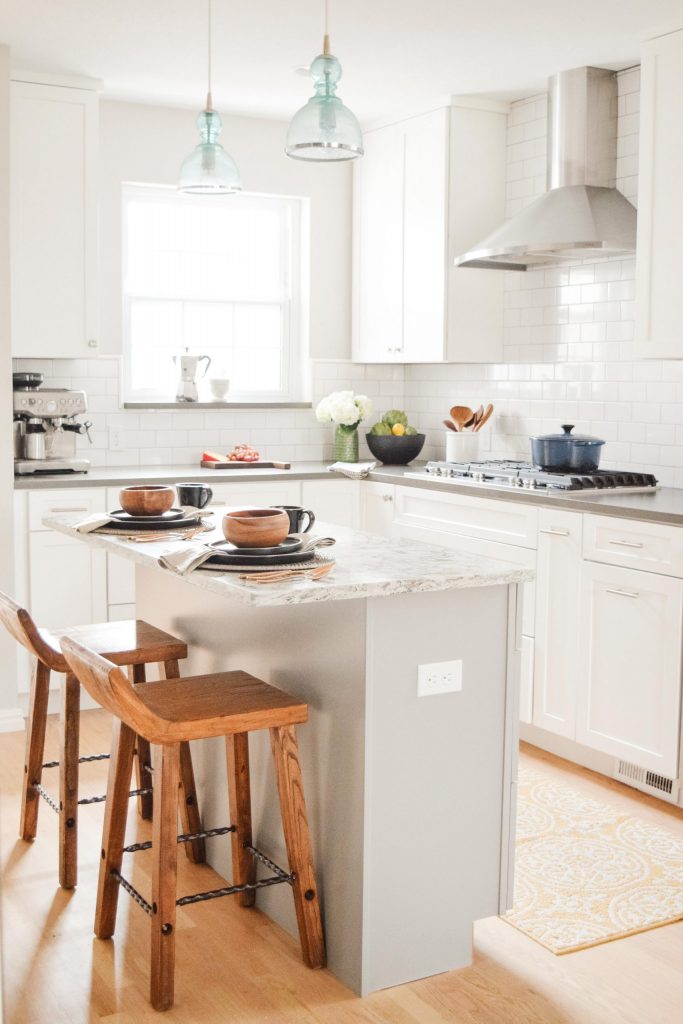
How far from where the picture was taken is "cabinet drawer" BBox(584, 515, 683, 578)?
12.5 ft

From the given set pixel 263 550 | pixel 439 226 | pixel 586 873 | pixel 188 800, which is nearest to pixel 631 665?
pixel 586 873

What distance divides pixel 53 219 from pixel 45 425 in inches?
35.9

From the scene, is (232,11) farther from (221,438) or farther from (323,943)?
(323,943)

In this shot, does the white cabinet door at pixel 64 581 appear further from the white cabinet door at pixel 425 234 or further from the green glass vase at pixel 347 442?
the white cabinet door at pixel 425 234

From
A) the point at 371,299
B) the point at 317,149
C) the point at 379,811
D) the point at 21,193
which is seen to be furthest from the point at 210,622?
the point at 371,299

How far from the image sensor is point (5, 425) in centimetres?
467

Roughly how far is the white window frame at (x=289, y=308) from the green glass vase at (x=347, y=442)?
34cm

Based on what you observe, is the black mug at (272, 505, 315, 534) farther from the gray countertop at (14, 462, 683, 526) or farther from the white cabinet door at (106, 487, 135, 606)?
the white cabinet door at (106, 487, 135, 606)

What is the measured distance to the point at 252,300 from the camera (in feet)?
20.0

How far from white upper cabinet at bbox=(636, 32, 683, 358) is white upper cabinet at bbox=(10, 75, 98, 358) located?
2395 millimetres

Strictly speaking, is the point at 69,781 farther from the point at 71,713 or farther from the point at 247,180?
the point at 247,180

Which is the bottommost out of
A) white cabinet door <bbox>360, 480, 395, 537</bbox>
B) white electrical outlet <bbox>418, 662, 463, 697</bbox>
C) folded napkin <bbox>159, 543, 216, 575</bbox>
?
white electrical outlet <bbox>418, 662, 463, 697</bbox>

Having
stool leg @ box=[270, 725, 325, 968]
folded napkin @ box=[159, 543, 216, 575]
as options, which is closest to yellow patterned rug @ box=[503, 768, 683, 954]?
stool leg @ box=[270, 725, 325, 968]

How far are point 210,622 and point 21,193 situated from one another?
257cm
